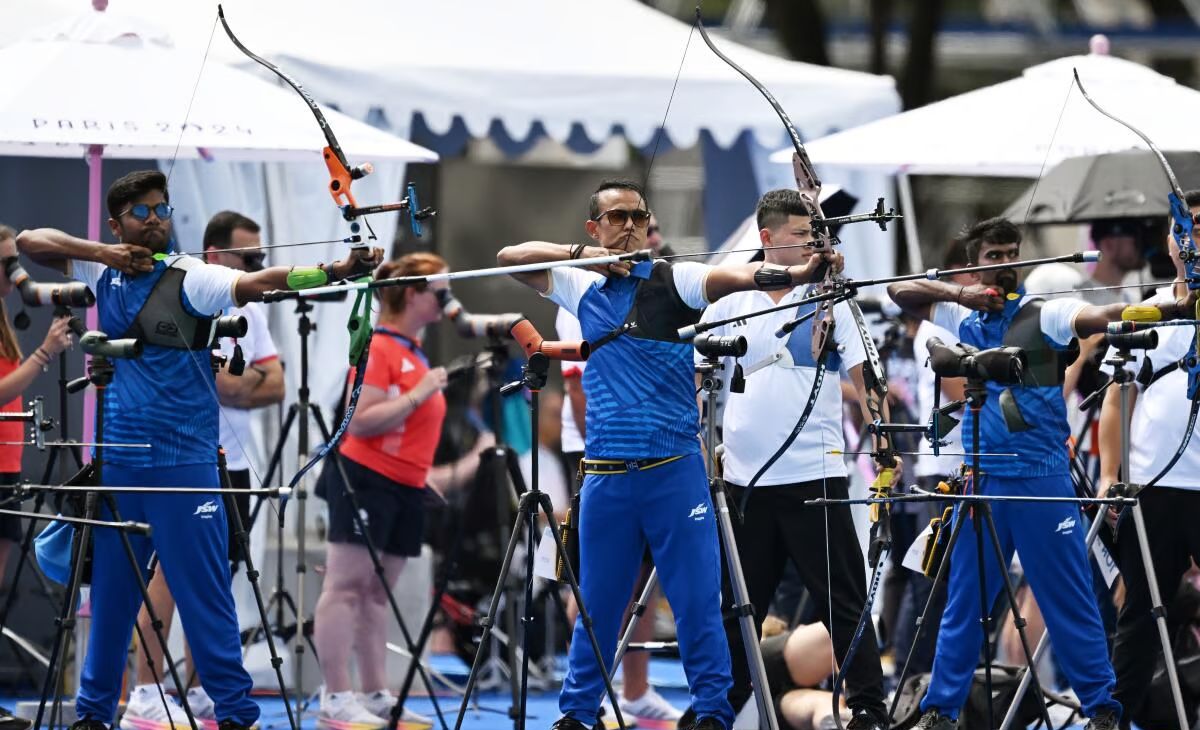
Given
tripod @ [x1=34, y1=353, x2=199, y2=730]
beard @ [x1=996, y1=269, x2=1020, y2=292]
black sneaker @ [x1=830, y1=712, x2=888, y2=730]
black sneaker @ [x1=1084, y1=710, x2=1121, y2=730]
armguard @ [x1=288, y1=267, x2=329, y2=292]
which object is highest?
beard @ [x1=996, y1=269, x2=1020, y2=292]

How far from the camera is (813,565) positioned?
5680 millimetres

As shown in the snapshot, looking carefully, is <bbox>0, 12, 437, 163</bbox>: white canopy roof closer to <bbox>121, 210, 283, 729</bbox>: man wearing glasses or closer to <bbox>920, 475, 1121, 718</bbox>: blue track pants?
<bbox>121, 210, 283, 729</bbox>: man wearing glasses

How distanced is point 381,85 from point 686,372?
126 inches

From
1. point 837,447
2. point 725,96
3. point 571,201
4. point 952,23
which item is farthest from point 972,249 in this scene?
point 952,23

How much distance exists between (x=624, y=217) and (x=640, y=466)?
0.71 metres

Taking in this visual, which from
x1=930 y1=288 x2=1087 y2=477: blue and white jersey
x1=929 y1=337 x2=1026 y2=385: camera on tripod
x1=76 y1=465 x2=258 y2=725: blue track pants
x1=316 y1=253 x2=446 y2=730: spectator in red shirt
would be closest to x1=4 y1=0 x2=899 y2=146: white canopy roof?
x1=316 y1=253 x2=446 y2=730: spectator in red shirt

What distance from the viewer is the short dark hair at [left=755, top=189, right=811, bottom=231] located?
564 centimetres

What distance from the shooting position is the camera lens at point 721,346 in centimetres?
510

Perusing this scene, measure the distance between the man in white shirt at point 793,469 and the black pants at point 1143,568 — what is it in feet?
2.83

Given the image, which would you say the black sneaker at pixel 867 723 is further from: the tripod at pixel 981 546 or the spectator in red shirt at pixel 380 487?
the spectator in red shirt at pixel 380 487

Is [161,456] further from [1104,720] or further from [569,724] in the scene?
[1104,720]

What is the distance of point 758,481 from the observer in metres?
5.76

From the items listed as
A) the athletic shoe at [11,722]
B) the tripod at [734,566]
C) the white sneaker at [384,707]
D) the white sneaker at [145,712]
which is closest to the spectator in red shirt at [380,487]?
the white sneaker at [384,707]

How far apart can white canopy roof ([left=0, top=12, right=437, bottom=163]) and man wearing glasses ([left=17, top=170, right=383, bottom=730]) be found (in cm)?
61
